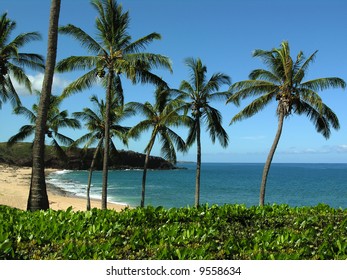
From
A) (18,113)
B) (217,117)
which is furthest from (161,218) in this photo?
(18,113)

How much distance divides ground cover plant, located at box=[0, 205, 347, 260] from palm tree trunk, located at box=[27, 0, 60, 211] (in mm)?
4067

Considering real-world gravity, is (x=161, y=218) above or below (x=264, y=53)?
below

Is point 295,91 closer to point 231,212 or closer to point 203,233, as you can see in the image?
point 231,212

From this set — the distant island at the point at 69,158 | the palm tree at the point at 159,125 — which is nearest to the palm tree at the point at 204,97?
the palm tree at the point at 159,125

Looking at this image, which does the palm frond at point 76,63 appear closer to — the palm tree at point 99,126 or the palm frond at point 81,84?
the palm frond at point 81,84

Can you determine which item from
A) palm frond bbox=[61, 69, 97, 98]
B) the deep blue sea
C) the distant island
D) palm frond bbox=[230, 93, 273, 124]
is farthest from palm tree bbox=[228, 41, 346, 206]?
the distant island

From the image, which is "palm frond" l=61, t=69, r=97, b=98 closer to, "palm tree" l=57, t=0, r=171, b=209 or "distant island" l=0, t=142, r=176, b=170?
"palm tree" l=57, t=0, r=171, b=209

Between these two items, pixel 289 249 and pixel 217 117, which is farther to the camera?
pixel 217 117

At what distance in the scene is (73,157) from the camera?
138625 millimetres

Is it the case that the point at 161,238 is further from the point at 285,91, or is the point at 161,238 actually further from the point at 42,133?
the point at 285,91

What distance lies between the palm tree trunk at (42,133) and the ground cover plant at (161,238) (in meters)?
4.07
